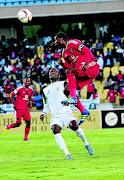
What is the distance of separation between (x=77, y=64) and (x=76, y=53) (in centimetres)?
25

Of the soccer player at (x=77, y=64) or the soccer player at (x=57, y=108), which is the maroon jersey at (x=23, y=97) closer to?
the soccer player at (x=57, y=108)

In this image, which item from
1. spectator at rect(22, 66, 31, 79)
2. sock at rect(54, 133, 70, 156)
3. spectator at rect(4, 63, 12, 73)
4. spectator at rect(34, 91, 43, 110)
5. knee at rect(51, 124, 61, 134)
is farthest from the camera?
spectator at rect(4, 63, 12, 73)

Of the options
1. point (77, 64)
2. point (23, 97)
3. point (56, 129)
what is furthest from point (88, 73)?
point (23, 97)

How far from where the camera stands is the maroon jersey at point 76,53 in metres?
8.19

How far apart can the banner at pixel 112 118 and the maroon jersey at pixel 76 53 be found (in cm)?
1010

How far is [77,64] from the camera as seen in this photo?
27.0 ft

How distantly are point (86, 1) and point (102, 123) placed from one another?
33.1 feet

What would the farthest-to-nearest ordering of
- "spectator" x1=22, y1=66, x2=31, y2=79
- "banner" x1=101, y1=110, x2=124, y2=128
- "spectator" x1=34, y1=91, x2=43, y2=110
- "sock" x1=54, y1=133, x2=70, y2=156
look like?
"spectator" x1=22, y1=66, x2=31, y2=79, "spectator" x1=34, y1=91, x2=43, y2=110, "banner" x1=101, y1=110, x2=124, y2=128, "sock" x1=54, y1=133, x2=70, y2=156

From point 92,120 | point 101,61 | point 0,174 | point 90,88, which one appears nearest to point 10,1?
point 101,61

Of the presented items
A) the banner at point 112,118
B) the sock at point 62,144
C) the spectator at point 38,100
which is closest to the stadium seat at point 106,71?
the spectator at point 38,100

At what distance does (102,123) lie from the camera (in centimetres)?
1853

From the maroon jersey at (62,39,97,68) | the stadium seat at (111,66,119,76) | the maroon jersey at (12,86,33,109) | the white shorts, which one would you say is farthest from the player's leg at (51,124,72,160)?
the stadium seat at (111,66,119,76)

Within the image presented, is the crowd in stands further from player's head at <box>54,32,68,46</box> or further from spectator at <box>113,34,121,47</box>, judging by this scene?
player's head at <box>54,32,68,46</box>

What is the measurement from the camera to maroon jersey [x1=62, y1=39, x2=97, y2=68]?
8.19 metres
